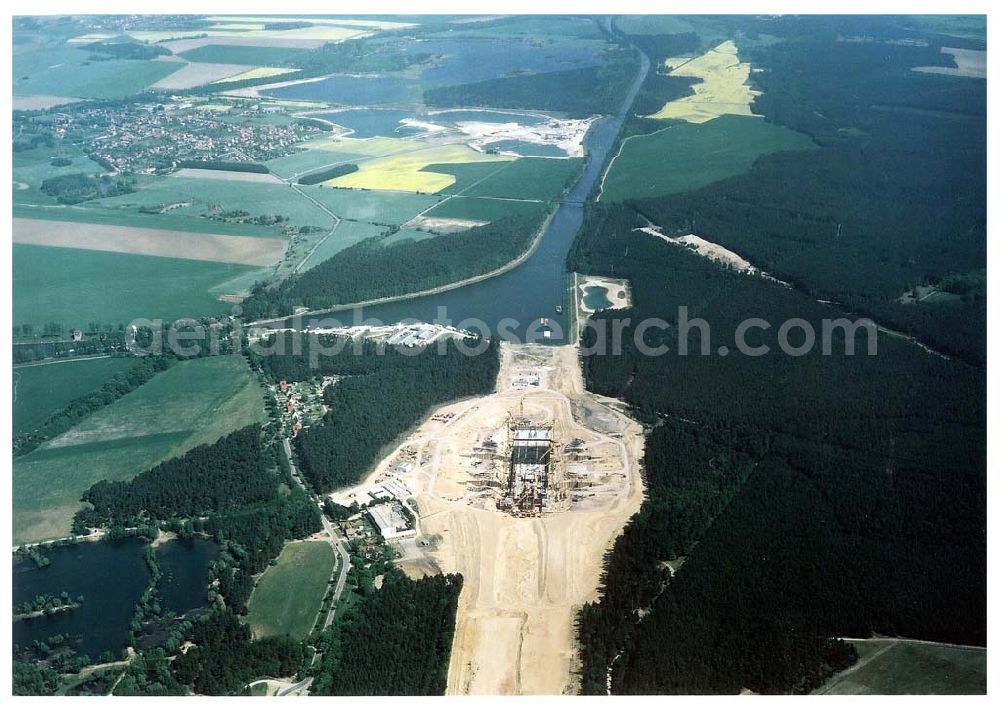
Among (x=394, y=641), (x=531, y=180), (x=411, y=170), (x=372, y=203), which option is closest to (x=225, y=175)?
(x=372, y=203)

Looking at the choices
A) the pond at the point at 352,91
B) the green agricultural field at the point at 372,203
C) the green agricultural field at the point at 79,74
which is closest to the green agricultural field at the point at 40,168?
the green agricultural field at the point at 79,74

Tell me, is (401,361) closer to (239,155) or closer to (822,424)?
(822,424)

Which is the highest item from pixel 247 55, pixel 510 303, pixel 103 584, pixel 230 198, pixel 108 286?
pixel 247 55

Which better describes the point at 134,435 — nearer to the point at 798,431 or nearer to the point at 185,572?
the point at 185,572

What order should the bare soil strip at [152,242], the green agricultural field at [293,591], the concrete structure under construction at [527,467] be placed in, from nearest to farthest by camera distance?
the green agricultural field at [293,591], the concrete structure under construction at [527,467], the bare soil strip at [152,242]

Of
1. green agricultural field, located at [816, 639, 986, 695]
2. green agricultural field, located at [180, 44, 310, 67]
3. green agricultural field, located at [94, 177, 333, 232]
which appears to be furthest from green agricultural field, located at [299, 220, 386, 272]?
green agricultural field, located at [180, 44, 310, 67]

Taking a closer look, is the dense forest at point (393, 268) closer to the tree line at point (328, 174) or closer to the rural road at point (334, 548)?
the tree line at point (328, 174)

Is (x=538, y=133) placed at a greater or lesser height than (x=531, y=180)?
greater

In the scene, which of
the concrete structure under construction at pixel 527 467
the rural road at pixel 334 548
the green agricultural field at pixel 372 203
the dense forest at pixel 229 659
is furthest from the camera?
the green agricultural field at pixel 372 203
